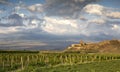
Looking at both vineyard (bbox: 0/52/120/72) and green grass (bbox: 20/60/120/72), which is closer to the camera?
green grass (bbox: 20/60/120/72)

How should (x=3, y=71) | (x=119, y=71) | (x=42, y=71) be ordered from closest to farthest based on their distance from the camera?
A: (x=119, y=71) < (x=42, y=71) < (x=3, y=71)

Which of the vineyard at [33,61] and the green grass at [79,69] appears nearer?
the green grass at [79,69]

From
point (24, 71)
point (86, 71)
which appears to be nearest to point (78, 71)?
point (86, 71)

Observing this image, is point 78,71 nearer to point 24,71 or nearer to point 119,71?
point 119,71

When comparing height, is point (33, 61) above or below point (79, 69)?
below

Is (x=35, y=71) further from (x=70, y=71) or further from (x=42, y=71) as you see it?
(x=70, y=71)

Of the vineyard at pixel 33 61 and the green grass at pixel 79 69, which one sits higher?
the green grass at pixel 79 69

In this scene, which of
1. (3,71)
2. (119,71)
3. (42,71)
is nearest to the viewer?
(119,71)

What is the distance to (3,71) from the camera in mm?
42875

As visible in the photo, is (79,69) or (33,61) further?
(33,61)

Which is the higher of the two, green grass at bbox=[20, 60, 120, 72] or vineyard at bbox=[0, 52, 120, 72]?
green grass at bbox=[20, 60, 120, 72]

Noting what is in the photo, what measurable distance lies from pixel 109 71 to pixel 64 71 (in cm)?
550

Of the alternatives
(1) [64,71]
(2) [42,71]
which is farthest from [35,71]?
(1) [64,71]

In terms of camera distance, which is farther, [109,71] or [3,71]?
[3,71]
